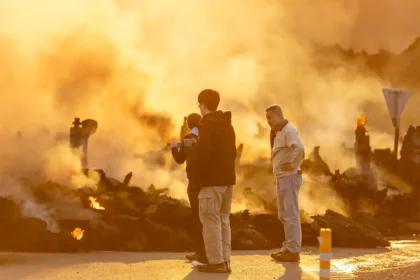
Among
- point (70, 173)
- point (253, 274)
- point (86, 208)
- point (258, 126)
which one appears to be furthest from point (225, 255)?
point (258, 126)

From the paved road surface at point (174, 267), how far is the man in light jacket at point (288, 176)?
28cm

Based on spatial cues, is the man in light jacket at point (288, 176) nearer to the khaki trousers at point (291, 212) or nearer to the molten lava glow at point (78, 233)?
the khaki trousers at point (291, 212)

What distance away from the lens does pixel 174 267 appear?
341 inches

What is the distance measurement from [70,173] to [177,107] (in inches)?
645

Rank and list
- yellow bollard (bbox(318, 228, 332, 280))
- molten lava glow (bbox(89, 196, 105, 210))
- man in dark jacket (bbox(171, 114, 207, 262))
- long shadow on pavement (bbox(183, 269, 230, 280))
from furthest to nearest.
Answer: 1. molten lava glow (bbox(89, 196, 105, 210))
2. man in dark jacket (bbox(171, 114, 207, 262))
3. long shadow on pavement (bbox(183, 269, 230, 280))
4. yellow bollard (bbox(318, 228, 332, 280))

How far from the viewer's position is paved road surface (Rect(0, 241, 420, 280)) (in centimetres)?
803

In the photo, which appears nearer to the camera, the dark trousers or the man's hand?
the dark trousers

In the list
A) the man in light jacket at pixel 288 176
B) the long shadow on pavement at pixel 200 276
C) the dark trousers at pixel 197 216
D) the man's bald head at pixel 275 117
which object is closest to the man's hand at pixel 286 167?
the man in light jacket at pixel 288 176

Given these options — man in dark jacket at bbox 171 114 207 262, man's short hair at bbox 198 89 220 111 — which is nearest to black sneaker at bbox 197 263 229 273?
man in dark jacket at bbox 171 114 207 262

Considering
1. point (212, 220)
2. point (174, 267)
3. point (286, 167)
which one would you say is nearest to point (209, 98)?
point (212, 220)

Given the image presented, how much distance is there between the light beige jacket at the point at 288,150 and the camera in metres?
9.20

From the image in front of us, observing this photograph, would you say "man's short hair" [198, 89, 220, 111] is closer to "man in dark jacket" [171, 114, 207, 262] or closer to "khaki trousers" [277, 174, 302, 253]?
"man in dark jacket" [171, 114, 207, 262]

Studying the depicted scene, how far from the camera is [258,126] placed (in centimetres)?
3416

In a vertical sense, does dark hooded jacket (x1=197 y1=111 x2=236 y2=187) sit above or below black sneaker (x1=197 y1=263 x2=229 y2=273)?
above
